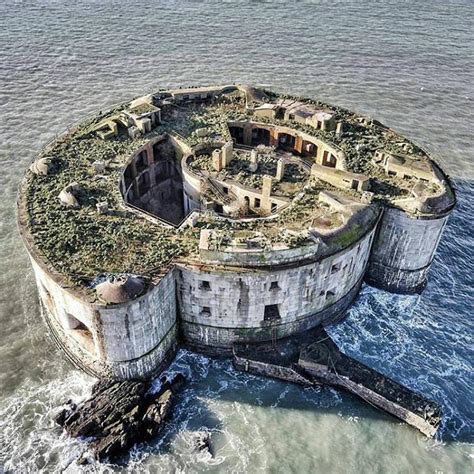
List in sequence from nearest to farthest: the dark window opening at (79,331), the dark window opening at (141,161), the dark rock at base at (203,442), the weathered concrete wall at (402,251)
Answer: the dark rock at base at (203,442)
the dark window opening at (79,331)
the weathered concrete wall at (402,251)
the dark window opening at (141,161)

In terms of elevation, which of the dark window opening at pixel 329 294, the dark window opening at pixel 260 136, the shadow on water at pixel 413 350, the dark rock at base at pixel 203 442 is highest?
the dark window opening at pixel 260 136

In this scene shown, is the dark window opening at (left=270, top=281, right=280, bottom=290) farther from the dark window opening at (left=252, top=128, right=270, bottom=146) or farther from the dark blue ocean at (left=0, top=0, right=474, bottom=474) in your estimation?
the dark window opening at (left=252, top=128, right=270, bottom=146)

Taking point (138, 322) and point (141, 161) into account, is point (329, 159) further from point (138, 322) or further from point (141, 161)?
point (138, 322)

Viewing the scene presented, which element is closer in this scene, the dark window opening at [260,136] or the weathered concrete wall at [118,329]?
the weathered concrete wall at [118,329]

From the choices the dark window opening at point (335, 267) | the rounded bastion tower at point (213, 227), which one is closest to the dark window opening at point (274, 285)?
the rounded bastion tower at point (213, 227)

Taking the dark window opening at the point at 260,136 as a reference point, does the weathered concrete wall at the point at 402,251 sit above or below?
below

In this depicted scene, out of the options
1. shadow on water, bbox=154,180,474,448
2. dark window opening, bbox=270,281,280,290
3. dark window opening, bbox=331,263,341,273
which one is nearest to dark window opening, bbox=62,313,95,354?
shadow on water, bbox=154,180,474,448

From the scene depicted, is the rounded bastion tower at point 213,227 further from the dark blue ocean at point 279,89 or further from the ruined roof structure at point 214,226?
the dark blue ocean at point 279,89

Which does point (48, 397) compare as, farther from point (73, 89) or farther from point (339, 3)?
point (339, 3)

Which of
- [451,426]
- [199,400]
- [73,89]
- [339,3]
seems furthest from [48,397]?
[339,3]
